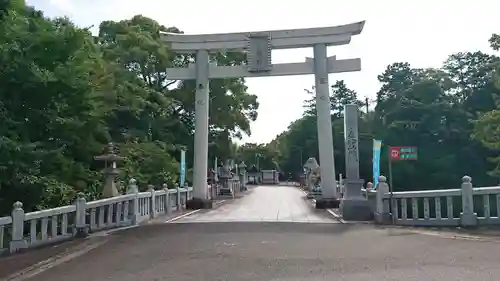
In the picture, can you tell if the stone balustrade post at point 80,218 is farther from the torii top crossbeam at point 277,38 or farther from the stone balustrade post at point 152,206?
the torii top crossbeam at point 277,38

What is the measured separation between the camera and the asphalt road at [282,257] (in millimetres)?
6883

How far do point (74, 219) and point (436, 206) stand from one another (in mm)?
8939

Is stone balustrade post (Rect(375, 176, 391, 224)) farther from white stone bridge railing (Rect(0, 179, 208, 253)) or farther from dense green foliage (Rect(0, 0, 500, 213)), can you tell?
dense green foliage (Rect(0, 0, 500, 213))

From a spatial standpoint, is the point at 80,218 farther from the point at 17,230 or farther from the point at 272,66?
the point at 272,66

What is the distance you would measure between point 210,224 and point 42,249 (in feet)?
16.0

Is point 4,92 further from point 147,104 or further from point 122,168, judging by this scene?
point 147,104

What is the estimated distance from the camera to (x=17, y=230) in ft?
32.8

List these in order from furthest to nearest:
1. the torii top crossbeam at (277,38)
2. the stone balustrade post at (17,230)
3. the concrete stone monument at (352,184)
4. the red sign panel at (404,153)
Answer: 1. the torii top crossbeam at (277,38)
2. the concrete stone monument at (352,184)
3. the red sign panel at (404,153)
4. the stone balustrade post at (17,230)

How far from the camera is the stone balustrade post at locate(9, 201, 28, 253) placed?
9.91 m

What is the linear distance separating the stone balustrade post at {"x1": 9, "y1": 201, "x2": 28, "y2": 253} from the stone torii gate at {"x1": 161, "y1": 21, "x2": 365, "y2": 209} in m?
11.5

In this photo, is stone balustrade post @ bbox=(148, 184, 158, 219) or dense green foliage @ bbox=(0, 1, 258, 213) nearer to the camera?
dense green foliage @ bbox=(0, 1, 258, 213)

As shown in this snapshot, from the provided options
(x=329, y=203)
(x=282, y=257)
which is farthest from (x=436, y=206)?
(x=329, y=203)

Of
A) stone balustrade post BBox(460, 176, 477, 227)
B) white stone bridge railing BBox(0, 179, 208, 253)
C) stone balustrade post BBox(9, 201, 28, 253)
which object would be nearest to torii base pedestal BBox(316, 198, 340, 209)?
white stone bridge railing BBox(0, 179, 208, 253)

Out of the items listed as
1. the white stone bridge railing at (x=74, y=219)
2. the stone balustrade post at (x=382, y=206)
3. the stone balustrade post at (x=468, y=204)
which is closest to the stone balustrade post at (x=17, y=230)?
the white stone bridge railing at (x=74, y=219)
